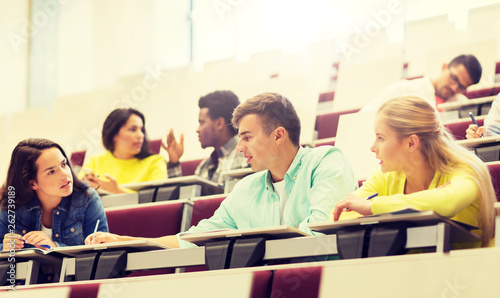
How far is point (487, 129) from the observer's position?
2.75 ft

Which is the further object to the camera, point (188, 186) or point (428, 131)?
point (188, 186)

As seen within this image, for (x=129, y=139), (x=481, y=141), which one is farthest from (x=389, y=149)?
(x=129, y=139)

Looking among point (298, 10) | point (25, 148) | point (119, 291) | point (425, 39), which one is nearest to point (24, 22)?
point (298, 10)

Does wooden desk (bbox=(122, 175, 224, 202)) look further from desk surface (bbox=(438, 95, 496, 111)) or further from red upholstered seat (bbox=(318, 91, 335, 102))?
red upholstered seat (bbox=(318, 91, 335, 102))

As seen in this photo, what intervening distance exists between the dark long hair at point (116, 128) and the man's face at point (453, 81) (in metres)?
0.53

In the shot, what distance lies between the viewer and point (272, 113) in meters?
0.68

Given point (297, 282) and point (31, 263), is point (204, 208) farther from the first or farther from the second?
point (297, 282)

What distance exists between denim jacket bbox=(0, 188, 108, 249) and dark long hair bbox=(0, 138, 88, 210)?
1 cm

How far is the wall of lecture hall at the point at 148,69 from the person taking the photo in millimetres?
1315

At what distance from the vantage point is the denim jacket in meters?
0.73

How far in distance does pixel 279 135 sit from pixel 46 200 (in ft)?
0.97

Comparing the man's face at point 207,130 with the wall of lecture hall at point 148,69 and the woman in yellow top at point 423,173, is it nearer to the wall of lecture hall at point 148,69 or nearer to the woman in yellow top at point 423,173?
the wall of lecture hall at point 148,69

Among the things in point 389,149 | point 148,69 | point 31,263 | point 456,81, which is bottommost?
point 31,263

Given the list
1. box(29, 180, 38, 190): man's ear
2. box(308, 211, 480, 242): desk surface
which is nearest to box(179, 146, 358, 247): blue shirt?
box(308, 211, 480, 242): desk surface
